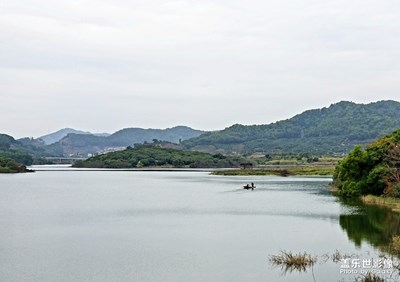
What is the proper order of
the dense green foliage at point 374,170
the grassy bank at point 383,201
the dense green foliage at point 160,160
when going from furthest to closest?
the dense green foliage at point 160,160 < the dense green foliage at point 374,170 < the grassy bank at point 383,201

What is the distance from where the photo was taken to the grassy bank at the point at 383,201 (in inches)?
1833

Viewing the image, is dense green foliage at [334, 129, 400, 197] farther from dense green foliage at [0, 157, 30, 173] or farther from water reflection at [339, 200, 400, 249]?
dense green foliage at [0, 157, 30, 173]

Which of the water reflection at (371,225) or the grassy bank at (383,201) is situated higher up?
the grassy bank at (383,201)

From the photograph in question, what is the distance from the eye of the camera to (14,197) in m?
65.2

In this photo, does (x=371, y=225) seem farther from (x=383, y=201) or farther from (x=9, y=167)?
(x=9, y=167)

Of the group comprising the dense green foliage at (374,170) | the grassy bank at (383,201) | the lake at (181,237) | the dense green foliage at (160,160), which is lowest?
the lake at (181,237)

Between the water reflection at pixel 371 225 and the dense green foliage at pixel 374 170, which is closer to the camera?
the water reflection at pixel 371 225

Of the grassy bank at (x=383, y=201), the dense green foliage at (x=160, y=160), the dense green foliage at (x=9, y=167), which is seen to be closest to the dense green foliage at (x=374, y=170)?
the grassy bank at (x=383, y=201)

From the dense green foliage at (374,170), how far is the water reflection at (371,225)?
4.30m

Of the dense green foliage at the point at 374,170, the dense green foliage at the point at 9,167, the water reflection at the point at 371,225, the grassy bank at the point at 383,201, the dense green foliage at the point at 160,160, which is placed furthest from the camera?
the dense green foliage at the point at 160,160

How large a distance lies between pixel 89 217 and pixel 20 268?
19421 millimetres

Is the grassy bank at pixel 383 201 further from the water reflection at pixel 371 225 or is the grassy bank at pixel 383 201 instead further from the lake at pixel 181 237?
the lake at pixel 181 237

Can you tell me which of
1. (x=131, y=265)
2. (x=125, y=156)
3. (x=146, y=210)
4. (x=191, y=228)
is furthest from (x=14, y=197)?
(x=125, y=156)

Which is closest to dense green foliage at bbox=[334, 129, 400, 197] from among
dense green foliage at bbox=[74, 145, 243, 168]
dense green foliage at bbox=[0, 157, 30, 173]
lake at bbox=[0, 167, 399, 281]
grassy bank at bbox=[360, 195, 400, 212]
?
grassy bank at bbox=[360, 195, 400, 212]
